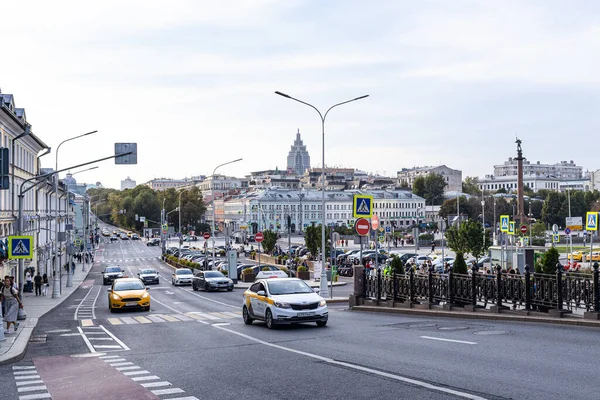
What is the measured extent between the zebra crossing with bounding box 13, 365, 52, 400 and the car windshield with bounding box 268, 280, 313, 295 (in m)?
7.75

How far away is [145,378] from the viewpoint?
41.9 ft

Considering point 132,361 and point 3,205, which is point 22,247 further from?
point 3,205

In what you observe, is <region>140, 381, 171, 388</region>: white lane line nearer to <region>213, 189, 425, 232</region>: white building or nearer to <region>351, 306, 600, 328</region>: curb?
<region>351, 306, 600, 328</region>: curb

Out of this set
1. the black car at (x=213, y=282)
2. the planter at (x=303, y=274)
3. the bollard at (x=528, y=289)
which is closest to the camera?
the bollard at (x=528, y=289)

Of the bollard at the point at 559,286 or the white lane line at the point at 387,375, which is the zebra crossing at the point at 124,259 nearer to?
the bollard at the point at 559,286

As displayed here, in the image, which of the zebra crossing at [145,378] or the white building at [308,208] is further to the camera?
the white building at [308,208]

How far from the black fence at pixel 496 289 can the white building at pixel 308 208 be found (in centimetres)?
14086

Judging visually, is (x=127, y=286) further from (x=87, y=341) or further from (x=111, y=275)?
(x=111, y=275)

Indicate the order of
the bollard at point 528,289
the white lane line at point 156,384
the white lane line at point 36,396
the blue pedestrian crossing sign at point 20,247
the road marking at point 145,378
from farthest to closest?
the blue pedestrian crossing sign at point 20,247 < the bollard at point 528,289 < the road marking at point 145,378 < the white lane line at point 156,384 < the white lane line at point 36,396

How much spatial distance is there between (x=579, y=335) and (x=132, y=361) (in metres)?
9.78

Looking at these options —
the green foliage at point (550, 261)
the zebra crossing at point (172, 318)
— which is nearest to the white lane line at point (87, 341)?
the zebra crossing at point (172, 318)

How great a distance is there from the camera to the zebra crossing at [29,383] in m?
11.7

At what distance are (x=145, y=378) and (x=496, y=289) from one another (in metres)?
12.0

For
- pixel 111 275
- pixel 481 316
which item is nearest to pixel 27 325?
pixel 481 316
